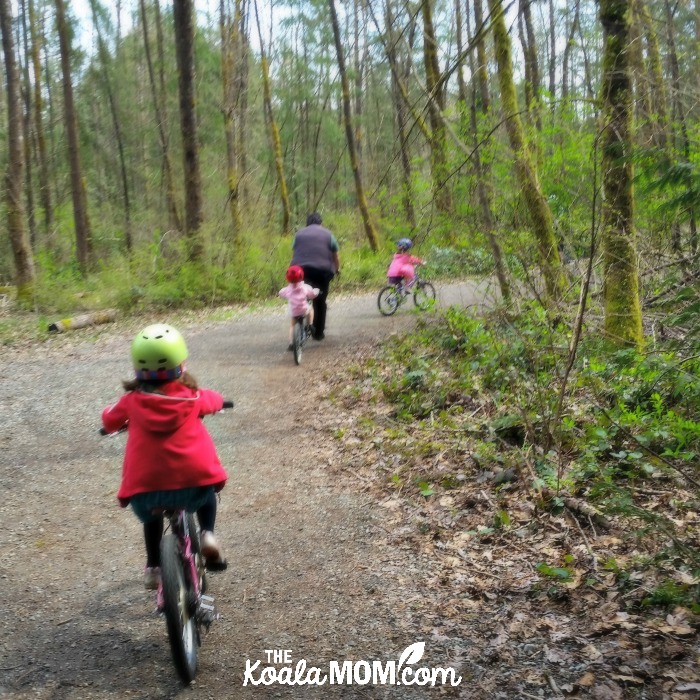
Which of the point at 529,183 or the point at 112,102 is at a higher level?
the point at 112,102

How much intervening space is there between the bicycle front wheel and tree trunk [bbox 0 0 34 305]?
9.69m

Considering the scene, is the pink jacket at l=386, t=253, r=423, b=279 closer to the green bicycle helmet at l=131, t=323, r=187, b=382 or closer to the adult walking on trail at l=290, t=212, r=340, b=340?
the adult walking on trail at l=290, t=212, r=340, b=340

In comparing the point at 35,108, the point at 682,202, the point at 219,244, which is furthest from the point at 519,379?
the point at 35,108

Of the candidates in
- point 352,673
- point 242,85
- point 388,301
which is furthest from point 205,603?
point 242,85

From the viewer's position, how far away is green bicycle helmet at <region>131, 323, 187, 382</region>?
3574mm

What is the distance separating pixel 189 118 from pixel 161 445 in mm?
15645

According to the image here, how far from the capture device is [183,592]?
3.57m

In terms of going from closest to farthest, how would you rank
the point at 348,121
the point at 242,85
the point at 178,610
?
the point at 178,610
the point at 348,121
the point at 242,85

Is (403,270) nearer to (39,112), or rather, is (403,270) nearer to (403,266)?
(403,266)

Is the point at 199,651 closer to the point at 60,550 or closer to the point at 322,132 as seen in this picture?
the point at 60,550

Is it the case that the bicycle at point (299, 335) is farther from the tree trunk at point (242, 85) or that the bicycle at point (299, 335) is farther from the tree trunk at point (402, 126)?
the tree trunk at point (242, 85)

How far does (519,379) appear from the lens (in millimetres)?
7383

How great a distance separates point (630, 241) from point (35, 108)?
2790 centimetres

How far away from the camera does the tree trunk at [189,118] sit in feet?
56.3
